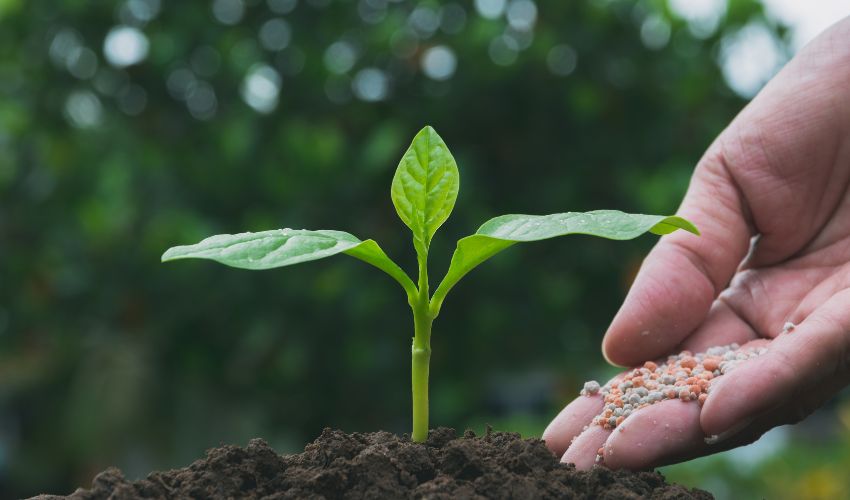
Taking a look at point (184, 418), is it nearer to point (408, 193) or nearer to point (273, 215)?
point (273, 215)

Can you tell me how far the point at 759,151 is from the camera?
209 centimetres

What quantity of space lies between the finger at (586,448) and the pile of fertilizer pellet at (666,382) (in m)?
0.02

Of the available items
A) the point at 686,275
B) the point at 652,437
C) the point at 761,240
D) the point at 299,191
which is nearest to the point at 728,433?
the point at 652,437

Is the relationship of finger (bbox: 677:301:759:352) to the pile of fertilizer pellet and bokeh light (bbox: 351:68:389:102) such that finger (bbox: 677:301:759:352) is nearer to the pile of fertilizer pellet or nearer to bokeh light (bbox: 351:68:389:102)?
the pile of fertilizer pellet

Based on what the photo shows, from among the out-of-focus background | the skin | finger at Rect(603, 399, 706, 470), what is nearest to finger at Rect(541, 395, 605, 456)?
the skin

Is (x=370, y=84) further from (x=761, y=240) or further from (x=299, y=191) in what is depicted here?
(x=761, y=240)

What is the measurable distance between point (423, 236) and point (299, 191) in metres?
3.01

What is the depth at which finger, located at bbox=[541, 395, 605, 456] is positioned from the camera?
5.68 feet

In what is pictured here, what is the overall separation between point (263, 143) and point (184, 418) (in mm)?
1589

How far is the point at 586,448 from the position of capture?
5.27 ft

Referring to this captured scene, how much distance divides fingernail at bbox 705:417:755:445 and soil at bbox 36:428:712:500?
0.13 metres

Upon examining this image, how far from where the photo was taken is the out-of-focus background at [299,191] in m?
4.57

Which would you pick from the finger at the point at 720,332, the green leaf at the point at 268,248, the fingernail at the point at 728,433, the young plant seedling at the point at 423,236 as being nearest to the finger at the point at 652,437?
the fingernail at the point at 728,433

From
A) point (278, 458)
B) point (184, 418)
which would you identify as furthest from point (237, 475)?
point (184, 418)
